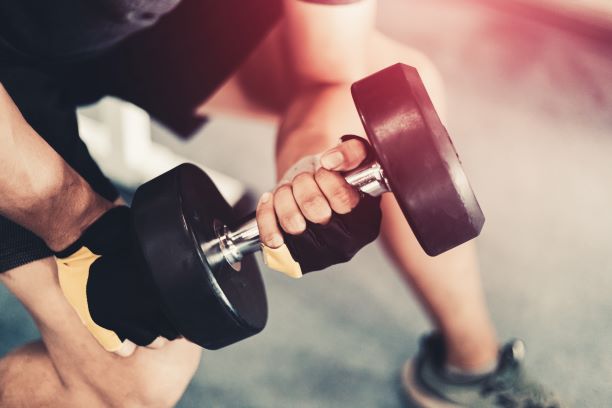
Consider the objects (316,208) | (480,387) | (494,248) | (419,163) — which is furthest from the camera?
(494,248)

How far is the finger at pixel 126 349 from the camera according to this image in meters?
0.79

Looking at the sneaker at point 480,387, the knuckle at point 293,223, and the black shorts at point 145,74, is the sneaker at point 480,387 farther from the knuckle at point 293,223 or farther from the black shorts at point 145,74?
the black shorts at point 145,74

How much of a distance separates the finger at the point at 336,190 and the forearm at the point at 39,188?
35 cm

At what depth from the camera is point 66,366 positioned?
823 millimetres

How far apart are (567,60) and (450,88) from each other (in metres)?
0.41

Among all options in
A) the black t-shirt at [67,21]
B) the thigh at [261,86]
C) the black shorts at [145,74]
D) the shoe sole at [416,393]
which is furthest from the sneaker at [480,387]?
the black t-shirt at [67,21]

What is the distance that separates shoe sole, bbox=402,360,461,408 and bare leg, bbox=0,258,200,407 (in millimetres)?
496

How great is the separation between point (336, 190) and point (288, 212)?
65 mm

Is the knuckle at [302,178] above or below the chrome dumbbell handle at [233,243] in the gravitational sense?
above

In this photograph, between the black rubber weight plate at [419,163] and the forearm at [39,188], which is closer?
the black rubber weight plate at [419,163]

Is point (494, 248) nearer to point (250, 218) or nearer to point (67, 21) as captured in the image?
point (250, 218)

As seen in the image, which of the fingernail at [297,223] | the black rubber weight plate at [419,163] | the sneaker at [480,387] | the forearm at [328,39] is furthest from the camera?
the sneaker at [480,387]

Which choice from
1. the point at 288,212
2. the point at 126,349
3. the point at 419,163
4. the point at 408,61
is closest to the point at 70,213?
the point at 126,349

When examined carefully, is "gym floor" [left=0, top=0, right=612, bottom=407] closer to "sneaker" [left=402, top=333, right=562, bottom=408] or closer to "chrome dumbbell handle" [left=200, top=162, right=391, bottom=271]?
"sneaker" [left=402, top=333, right=562, bottom=408]
